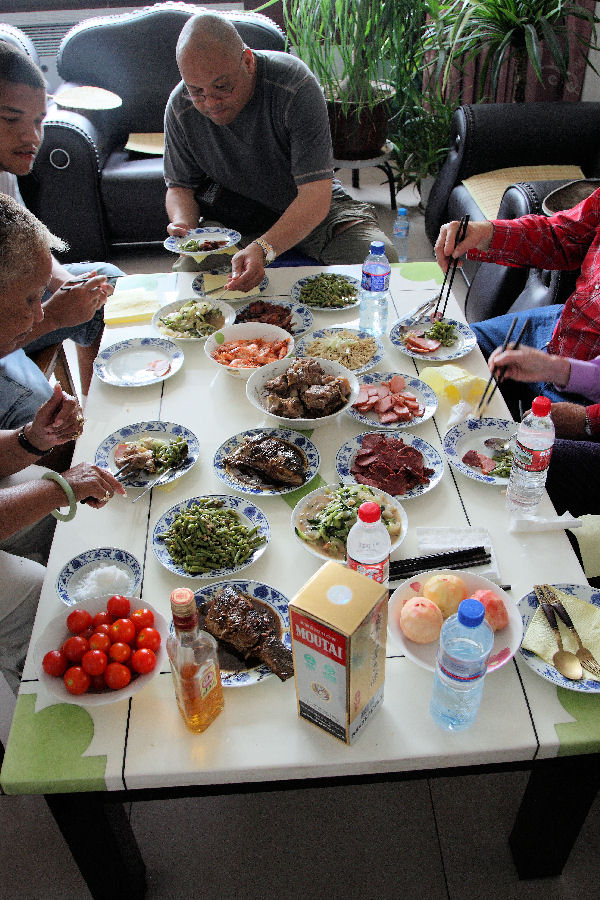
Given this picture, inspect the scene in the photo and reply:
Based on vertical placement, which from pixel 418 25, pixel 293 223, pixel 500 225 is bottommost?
pixel 293 223

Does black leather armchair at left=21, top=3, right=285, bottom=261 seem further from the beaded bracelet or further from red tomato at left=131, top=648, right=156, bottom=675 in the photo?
red tomato at left=131, top=648, right=156, bottom=675

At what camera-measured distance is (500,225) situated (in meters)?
2.12

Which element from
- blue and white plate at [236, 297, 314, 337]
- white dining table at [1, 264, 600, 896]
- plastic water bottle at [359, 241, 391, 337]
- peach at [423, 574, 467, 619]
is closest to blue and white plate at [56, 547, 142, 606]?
white dining table at [1, 264, 600, 896]

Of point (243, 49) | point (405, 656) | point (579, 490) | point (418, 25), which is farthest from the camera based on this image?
point (418, 25)

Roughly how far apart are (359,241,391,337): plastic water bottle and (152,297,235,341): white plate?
43cm

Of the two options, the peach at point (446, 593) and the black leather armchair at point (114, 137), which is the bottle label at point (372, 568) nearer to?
the peach at point (446, 593)

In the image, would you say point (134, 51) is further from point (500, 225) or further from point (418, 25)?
point (500, 225)

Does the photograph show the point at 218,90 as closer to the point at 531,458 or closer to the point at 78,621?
the point at 531,458

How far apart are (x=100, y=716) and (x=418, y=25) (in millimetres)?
3976

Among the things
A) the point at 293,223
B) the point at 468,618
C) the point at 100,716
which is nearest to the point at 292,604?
the point at 468,618

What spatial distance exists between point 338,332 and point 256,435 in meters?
0.57

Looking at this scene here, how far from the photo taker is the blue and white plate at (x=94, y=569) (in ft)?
4.26

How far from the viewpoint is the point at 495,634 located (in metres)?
1.18

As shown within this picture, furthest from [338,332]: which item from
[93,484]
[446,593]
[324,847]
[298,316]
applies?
[324,847]
